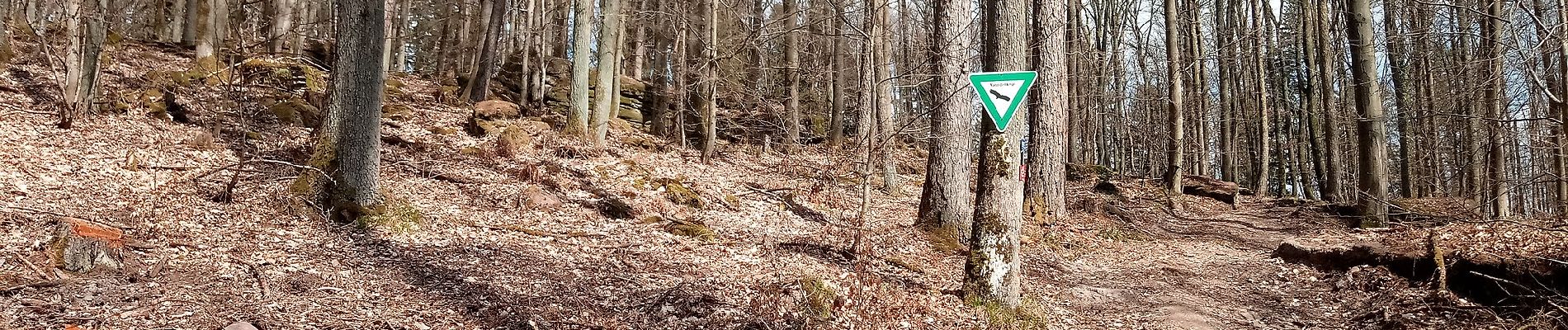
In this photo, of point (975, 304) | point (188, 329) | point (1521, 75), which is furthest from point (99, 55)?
point (1521, 75)

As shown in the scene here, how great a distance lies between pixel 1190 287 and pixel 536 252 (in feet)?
21.1

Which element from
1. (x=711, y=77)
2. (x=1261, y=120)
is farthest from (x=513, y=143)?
(x=1261, y=120)

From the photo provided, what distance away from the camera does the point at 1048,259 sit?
984 cm

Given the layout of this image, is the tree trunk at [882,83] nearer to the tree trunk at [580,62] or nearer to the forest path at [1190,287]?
the forest path at [1190,287]

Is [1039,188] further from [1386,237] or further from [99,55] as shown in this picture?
[99,55]

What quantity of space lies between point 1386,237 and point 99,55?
15638 millimetres

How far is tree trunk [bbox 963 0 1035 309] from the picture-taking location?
618cm

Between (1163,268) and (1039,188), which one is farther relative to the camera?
(1039,188)

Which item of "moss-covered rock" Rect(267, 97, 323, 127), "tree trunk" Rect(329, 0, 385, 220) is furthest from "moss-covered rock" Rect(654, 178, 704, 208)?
"moss-covered rock" Rect(267, 97, 323, 127)

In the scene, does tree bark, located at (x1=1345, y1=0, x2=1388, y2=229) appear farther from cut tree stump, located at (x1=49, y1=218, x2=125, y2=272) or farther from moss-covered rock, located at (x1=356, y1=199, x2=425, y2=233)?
cut tree stump, located at (x1=49, y1=218, x2=125, y2=272)

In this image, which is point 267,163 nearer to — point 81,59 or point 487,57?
point 81,59

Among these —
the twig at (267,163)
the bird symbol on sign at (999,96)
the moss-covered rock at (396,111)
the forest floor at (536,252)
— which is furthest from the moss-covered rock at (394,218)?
the moss-covered rock at (396,111)

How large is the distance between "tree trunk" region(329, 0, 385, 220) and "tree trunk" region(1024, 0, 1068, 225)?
269 inches

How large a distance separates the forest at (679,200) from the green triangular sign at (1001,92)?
2cm
